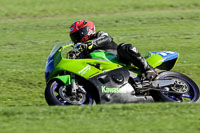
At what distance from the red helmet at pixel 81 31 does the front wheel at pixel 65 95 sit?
3.35 feet

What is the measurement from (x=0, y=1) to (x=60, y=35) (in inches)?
554

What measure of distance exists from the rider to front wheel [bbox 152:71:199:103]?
1.09 feet

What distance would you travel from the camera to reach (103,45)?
7875 mm

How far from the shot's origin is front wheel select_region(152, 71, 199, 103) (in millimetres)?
7770

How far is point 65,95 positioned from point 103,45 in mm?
1274

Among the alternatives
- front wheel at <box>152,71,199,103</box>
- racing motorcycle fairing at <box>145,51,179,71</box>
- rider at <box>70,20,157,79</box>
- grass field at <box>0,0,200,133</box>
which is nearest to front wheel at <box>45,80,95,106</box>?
grass field at <box>0,0,200,133</box>

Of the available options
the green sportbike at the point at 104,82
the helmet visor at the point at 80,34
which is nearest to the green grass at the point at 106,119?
the green sportbike at the point at 104,82

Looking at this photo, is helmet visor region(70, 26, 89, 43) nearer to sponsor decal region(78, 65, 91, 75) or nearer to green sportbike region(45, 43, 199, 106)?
green sportbike region(45, 43, 199, 106)

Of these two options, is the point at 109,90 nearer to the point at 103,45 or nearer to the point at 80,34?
the point at 103,45

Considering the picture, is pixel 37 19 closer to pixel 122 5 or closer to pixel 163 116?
pixel 122 5

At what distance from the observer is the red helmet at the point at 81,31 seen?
7.80 meters

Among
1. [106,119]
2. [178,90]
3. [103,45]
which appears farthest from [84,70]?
[178,90]

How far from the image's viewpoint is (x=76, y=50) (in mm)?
7496

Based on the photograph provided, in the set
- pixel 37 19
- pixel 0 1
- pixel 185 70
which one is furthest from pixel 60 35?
pixel 0 1
